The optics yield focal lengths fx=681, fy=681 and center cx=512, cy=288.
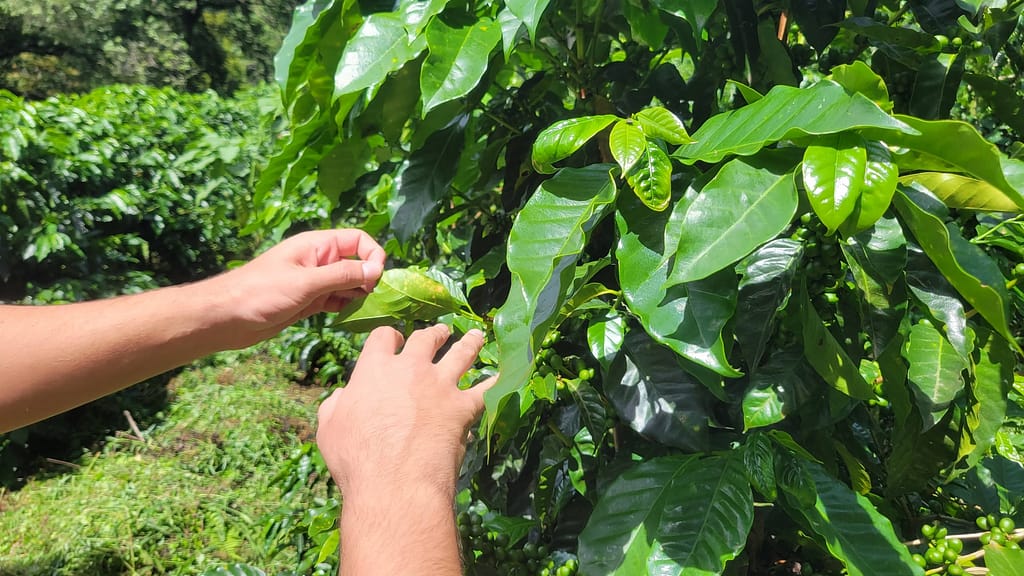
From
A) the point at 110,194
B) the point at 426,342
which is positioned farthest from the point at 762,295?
the point at 110,194

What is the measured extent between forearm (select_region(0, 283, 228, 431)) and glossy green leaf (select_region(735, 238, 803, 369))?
92 centimetres

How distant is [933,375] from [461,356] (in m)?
0.58

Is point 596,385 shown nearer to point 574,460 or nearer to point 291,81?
point 574,460

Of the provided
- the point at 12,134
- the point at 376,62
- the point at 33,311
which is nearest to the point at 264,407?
the point at 12,134

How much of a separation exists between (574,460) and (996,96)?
0.86m

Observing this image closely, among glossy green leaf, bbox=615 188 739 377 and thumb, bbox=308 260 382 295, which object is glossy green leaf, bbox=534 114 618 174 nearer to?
glossy green leaf, bbox=615 188 739 377

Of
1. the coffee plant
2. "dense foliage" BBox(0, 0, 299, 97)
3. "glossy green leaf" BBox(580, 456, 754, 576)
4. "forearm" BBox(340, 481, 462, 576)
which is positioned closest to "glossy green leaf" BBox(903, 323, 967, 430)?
the coffee plant

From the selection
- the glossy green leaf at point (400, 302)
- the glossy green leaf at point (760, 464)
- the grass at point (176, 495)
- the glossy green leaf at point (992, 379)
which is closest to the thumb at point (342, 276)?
the glossy green leaf at point (400, 302)

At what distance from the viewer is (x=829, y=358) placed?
2.59 ft

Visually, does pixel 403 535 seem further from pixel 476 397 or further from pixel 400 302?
pixel 400 302

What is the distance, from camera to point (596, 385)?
3.76 feet

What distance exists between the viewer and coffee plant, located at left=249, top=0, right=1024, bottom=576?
63cm

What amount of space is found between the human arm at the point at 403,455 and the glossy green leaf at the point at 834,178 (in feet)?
1.70

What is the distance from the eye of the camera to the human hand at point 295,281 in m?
1.16
